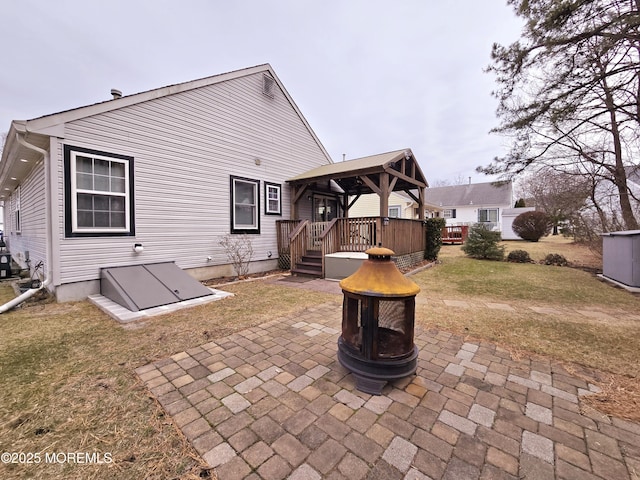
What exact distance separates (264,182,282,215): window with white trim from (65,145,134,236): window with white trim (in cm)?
389

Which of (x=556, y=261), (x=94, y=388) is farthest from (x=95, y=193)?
(x=556, y=261)

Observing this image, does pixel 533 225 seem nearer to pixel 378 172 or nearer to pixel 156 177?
pixel 378 172

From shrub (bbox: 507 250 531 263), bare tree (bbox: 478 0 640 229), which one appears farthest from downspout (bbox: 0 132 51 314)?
shrub (bbox: 507 250 531 263)

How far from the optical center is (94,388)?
2305 mm

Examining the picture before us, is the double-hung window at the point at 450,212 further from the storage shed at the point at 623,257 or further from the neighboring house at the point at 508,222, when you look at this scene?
the storage shed at the point at 623,257

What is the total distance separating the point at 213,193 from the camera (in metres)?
7.47

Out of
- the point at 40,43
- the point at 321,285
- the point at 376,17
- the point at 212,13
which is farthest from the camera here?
the point at 40,43

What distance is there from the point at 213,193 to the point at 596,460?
8.01 metres

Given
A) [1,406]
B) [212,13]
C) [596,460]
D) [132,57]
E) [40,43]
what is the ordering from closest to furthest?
[596,460]
[1,406]
[212,13]
[40,43]
[132,57]

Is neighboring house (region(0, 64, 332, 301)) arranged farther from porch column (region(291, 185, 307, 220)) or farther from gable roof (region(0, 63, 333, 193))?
porch column (region(291, 185, 307, 220))

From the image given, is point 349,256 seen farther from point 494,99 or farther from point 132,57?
point 132,57

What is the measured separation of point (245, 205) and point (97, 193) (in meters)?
3.72

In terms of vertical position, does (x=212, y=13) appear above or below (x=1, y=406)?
above

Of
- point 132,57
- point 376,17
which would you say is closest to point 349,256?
point 376,17
